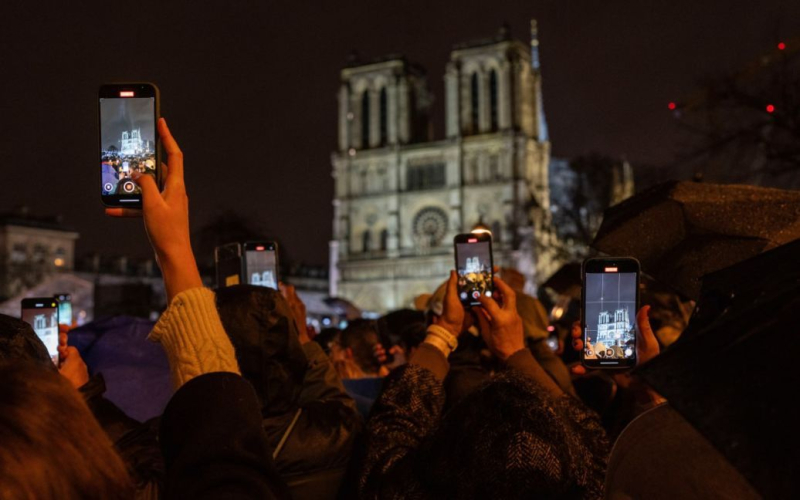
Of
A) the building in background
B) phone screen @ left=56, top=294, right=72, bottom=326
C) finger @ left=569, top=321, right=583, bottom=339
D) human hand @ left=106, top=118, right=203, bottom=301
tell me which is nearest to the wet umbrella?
phone screen @ left=56, top=294, right=72, bottom=326

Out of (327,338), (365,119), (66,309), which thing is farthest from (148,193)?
(365,119)

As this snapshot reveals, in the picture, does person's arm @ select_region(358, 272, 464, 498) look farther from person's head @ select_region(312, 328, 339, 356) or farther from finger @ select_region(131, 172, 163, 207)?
person's head @ select_region(312, 328, 339, 356)

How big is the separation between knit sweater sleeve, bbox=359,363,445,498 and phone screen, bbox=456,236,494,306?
2.15 ft

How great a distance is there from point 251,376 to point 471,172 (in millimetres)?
55599

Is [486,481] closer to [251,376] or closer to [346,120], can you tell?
[251,376]

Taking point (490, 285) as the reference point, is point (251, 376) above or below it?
below

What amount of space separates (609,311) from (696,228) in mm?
877

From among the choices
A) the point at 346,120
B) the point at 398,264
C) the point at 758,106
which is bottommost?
the point at 398,264

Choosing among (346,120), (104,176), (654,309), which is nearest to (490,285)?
(104,176)

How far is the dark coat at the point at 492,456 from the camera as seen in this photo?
1612 mm

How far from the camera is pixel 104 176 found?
2.22 metres

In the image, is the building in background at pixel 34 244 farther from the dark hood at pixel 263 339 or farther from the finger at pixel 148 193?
the finger at pixel 148 193

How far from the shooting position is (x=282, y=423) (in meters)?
2.65

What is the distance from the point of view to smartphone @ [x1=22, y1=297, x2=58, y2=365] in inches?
136
